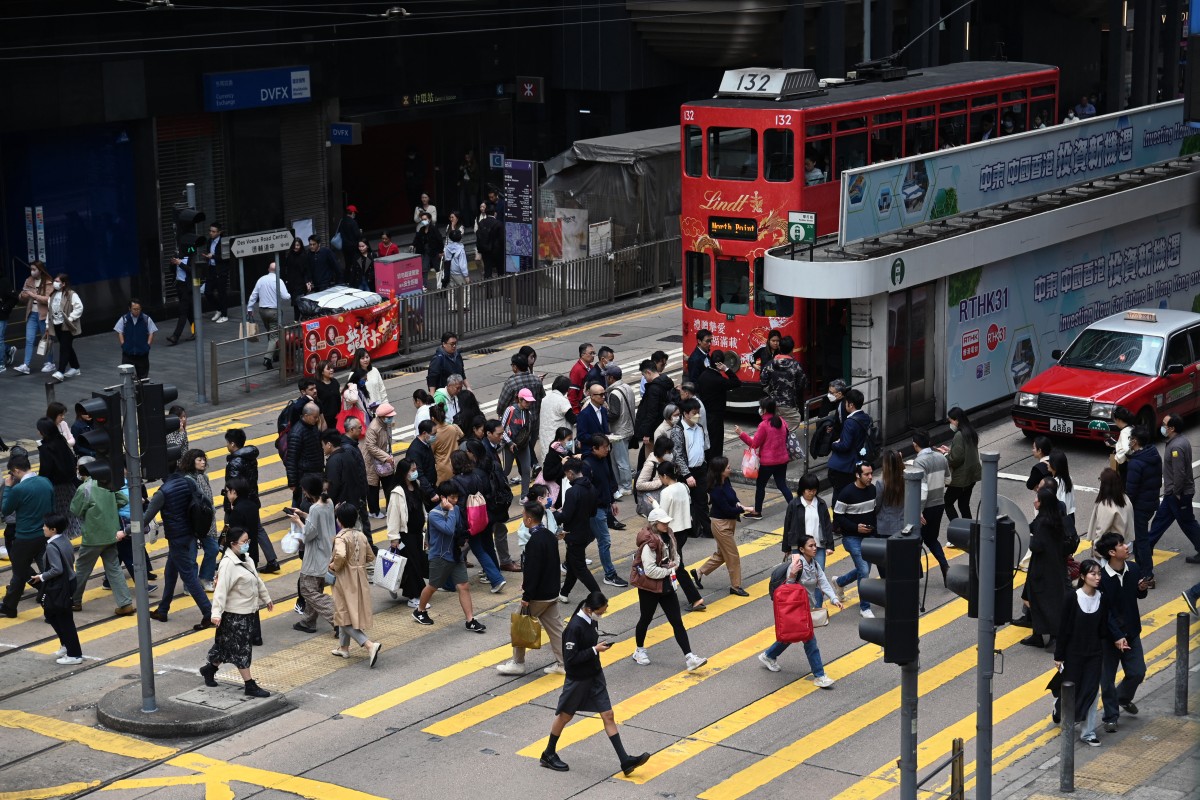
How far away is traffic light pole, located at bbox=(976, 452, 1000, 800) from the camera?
399 inches

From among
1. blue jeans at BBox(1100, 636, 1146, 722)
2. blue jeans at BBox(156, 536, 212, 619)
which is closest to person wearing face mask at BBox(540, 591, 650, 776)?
blue jeans at BBox(1100, 636, 1146, 722)

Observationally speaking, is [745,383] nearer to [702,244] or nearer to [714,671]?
[702,244]

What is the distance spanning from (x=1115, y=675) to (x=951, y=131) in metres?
13.1

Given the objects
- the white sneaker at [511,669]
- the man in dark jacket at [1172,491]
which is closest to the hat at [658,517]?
the white sneaker at [511,669]

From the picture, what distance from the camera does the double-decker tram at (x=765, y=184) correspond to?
75.3 ft

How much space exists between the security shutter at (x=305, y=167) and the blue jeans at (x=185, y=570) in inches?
710

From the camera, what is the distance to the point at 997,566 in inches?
409

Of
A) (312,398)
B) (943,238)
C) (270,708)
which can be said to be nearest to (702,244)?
(943,238)

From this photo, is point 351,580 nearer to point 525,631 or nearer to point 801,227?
point 525,631

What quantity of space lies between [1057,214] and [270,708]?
14221 millimetres

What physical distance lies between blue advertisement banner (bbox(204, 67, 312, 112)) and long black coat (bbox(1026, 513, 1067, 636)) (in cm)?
2052

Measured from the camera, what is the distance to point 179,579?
59.3ft

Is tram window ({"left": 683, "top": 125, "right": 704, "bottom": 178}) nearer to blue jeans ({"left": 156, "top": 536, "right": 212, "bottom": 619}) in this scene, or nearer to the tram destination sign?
the tram destination sign

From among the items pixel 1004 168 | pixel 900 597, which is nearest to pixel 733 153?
pixel 1004 168
